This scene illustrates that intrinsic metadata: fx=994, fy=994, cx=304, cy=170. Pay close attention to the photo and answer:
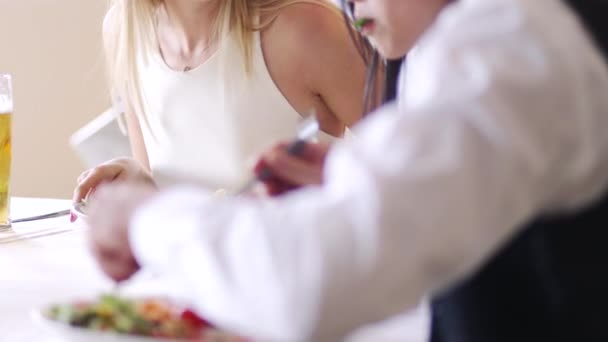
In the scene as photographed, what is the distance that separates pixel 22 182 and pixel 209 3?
1431mm

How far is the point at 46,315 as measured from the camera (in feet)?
2.51

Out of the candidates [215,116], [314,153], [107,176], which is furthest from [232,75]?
[314,153]

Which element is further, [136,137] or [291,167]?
[136,137]

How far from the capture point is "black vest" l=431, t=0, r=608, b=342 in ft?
2.13

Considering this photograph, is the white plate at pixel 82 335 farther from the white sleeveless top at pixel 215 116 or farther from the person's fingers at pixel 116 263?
the white sleeveless top at pixel 215 116

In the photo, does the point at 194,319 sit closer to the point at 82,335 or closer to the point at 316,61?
the point at 82,335

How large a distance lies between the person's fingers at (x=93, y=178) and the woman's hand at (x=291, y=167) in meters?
0.80

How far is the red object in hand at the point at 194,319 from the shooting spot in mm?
754

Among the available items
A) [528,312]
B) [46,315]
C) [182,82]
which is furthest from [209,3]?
[528,312]

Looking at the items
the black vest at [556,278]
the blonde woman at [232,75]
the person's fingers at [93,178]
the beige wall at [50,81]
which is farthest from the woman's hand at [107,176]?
the beige wall at [50,81]

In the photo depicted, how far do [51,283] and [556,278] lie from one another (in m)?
0.69

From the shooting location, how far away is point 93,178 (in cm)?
156

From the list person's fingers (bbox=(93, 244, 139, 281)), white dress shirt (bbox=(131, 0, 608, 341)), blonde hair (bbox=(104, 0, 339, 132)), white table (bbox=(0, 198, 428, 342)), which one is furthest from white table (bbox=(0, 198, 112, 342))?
blonde hair (bbox=(104, 0, 339, 132))

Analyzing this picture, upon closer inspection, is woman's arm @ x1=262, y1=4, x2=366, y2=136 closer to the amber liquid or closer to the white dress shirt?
the amber liquid
